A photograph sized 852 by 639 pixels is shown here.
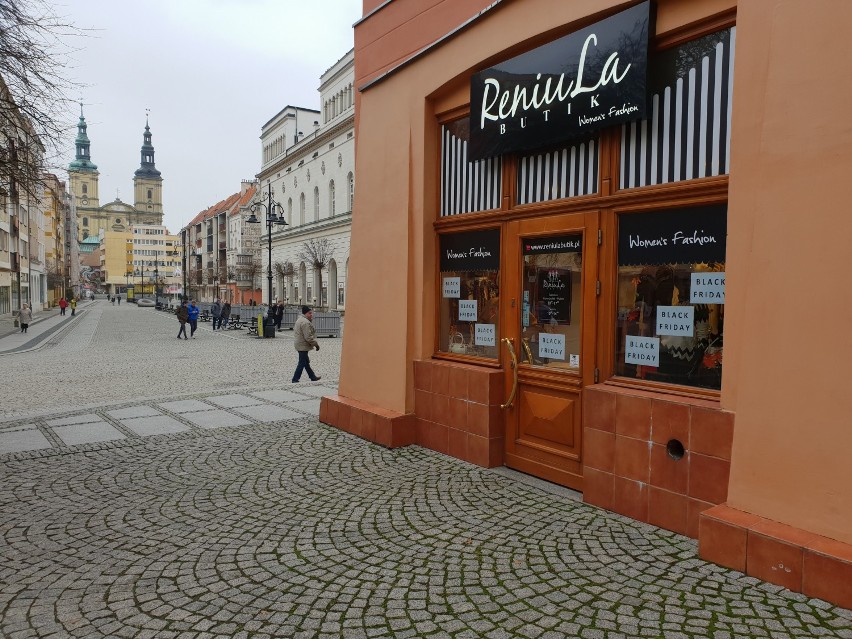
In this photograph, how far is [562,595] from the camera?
11.3ft

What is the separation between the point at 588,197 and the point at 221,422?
5972 mm

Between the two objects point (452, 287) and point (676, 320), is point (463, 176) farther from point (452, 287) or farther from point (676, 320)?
point (676, 320)

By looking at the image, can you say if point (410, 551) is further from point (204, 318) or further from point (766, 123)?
point (204, 318)

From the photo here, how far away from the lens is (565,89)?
524 centimetres

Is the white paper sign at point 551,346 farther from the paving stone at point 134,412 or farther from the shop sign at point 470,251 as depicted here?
the paving stone at point 134,412

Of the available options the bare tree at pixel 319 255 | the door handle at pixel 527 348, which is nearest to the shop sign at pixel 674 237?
the door handle at pixel 527 348

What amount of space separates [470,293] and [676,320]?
2.54m

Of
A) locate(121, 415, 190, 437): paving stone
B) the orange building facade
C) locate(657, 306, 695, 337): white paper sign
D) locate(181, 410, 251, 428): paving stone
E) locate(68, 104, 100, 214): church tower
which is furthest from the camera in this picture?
locate(68, 104, 100, 214): church tower

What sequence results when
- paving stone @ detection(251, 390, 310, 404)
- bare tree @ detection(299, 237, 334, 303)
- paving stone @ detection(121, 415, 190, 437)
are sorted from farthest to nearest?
bare tree @ detection(299, 237, 334, 303), paving stone @ detection(251, 390, 310, 404), paving stone @ detection(121, 415, 190, 437)

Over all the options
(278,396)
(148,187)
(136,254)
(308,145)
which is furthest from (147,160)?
(278,396)

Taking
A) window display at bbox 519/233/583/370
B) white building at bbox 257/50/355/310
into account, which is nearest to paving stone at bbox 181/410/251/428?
window display at bbox 519/233/583/370

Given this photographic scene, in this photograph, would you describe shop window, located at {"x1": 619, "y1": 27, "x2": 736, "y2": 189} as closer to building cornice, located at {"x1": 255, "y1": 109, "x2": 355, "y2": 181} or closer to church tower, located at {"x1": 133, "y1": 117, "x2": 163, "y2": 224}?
building cornice, located at {"x1": 255, "y1": 109, "x2": 355, "y2": 181}

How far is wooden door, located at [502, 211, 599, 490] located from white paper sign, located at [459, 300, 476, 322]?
64 cm

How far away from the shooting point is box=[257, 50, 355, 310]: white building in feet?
157
